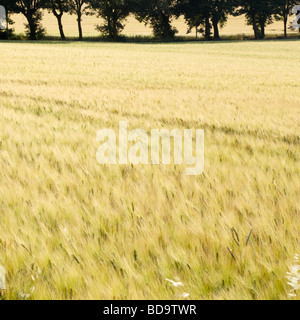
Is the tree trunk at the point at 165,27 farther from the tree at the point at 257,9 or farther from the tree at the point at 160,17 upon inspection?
the tree at the point at 257,9

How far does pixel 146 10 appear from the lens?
62.6 m

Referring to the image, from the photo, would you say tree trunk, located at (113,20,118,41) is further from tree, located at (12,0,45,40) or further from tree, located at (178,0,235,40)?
tree, located at (178,0,235,40)

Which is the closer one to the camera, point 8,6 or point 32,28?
point 8,6

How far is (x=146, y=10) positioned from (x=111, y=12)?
6085mm

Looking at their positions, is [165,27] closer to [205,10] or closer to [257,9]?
[205,10]

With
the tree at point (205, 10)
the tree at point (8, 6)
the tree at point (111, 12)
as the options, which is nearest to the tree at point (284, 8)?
the tree at point (205, 10)

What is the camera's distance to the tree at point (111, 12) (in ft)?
188

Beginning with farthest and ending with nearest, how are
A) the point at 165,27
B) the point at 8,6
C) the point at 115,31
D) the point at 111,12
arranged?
the point at 165,27
the point at 115,31
the point at 111,12
the point at 8,6

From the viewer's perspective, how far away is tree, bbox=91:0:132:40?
57441 millimetres

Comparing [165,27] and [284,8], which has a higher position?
A: [284,8]

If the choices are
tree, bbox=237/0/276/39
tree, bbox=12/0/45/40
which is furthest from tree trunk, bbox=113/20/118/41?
tree, bbox=237/0/276/39

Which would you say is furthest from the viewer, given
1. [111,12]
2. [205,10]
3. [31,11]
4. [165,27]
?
[165,27]

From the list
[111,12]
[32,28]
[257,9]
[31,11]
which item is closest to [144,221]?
[32,28]
